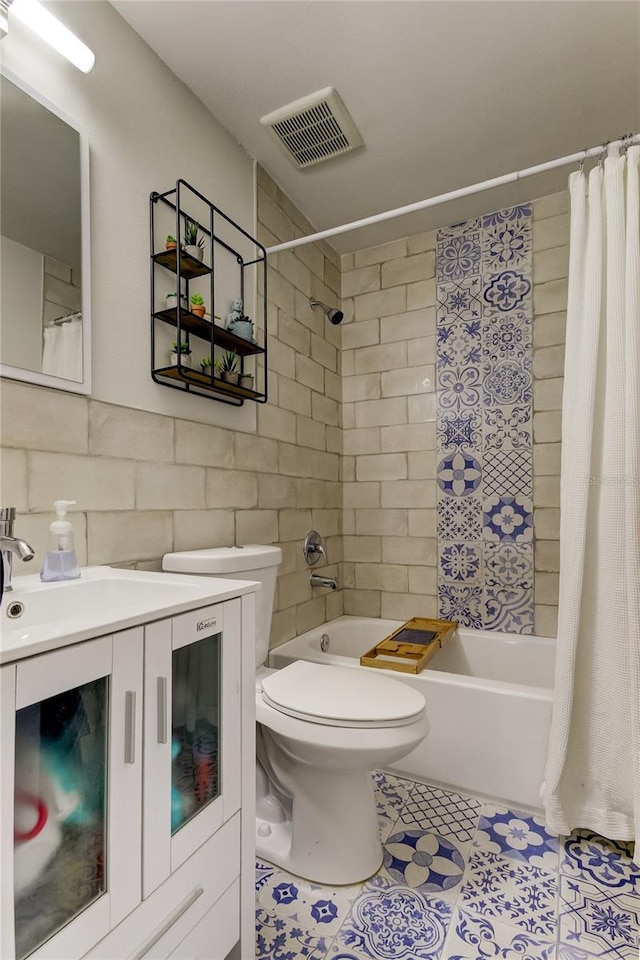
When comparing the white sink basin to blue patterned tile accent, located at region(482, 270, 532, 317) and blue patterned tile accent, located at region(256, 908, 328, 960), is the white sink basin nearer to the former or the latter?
blue patterned tile accent, located at region(256, 908, 328, 960)

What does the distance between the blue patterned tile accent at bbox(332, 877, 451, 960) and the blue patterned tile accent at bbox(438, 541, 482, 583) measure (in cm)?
138

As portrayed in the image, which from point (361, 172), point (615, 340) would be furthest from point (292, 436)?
point (615, 340)

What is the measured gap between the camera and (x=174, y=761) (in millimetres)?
900

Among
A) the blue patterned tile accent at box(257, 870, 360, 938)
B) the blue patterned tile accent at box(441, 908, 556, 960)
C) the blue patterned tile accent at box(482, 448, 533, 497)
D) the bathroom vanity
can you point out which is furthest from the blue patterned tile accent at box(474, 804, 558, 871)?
the blue patterned tile accent at box(482, 448, 533, 497)

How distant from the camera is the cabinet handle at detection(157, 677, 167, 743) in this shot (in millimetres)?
840

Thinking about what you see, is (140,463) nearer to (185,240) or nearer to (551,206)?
(185,240)

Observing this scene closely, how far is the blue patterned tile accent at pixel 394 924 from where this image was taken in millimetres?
1203

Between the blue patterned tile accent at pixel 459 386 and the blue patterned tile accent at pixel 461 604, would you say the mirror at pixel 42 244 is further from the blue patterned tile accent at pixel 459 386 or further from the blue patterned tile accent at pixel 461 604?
the blue patterned tile accent at pixel 461 604

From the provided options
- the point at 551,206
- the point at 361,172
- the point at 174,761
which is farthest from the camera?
the point at 551,206

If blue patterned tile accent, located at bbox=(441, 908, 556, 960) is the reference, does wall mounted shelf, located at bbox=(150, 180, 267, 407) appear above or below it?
above

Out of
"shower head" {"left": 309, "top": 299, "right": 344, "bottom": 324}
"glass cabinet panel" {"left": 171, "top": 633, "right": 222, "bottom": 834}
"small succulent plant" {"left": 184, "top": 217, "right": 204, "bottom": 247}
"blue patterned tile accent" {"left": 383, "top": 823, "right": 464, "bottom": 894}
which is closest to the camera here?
"glass cabinet panel" {"left": 171, "top": 633, "right": 222, "bottom": 834}

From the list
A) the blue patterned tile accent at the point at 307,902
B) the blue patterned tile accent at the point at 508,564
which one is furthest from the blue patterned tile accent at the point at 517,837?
the blue patterned tile accent at the point at 508,564

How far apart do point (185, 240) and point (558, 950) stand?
219 centimetres

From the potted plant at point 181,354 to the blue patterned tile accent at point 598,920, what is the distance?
1808 millimetres
